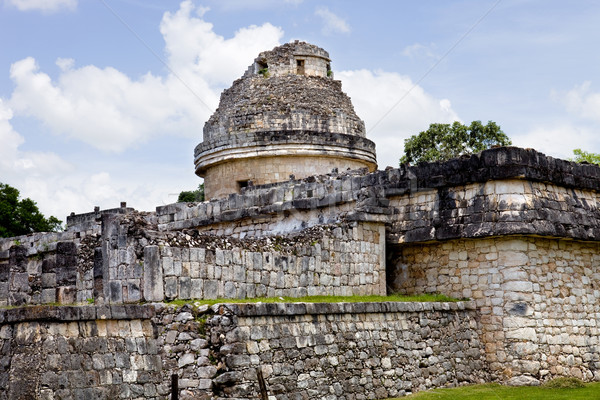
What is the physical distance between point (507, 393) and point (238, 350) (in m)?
5.85

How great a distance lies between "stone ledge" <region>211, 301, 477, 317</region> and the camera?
40.2ft

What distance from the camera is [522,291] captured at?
662 inches

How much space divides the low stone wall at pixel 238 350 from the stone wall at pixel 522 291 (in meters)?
0.53

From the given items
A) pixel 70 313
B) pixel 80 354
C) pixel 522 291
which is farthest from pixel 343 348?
pixel 70 313

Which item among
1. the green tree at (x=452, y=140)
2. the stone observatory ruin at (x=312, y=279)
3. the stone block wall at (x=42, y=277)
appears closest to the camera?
the stone observatory ruin at (x=312, y=279)

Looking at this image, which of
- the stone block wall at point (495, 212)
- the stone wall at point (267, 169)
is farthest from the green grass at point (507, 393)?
the stone wall at point (267, 169)

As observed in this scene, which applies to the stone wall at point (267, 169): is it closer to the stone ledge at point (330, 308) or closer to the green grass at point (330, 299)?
the green grass at point (330, 299)

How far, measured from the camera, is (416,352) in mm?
15438

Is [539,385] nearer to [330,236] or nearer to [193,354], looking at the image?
[330,236]

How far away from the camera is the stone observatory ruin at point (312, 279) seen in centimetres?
1108

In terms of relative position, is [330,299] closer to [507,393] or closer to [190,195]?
[507,393]

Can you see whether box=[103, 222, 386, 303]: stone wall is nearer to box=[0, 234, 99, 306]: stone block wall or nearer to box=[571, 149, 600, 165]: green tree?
box=[0, 234, 99, 306]: stone block wall

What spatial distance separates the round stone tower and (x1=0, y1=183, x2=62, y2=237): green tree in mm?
18277

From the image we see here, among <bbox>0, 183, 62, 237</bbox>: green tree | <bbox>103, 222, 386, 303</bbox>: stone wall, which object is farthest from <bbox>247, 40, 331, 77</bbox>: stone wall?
<bbox>0, 183, 62, 237</bbox>: green tree
